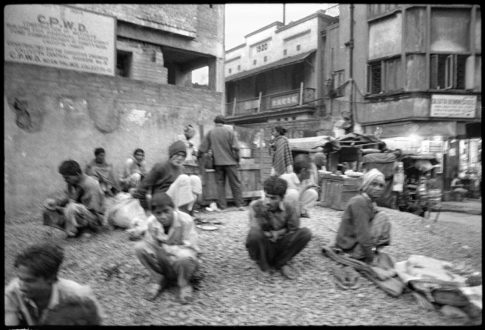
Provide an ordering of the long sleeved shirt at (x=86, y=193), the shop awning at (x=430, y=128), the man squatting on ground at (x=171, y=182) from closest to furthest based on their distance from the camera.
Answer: the man squatting on ground at (x=171, y=182), the long sleeved shirt at (x=86, y=193), the shop awning at (x=430, y=128)

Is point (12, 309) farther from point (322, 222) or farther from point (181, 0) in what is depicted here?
point (322, 222)

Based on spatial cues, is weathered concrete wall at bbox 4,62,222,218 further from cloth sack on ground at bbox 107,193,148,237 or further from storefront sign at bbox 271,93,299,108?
storefront sign at bbox 271,93,299,108

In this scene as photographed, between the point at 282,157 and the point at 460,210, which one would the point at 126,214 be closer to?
the point at 282,157

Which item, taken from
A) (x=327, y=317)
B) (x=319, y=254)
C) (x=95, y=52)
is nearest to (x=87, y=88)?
(x=95, y=52)

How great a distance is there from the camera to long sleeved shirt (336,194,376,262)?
4.35m

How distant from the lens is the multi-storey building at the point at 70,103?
21.4 ft

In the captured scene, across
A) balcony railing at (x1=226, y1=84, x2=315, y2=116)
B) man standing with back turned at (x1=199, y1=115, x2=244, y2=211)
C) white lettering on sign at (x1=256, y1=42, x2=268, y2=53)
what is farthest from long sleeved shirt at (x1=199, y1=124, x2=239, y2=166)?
white lettering on sign at (x1=256, y1=42, x2=268, y2=53)

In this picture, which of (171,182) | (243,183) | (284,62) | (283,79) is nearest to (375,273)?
(171,182)

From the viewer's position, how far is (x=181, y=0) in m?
2.70

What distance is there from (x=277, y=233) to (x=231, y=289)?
78cm

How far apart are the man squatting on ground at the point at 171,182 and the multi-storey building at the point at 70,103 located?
2.55 m

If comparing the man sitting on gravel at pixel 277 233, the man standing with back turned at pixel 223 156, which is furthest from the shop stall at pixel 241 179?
the man sitting on gravel at pixel 277 233

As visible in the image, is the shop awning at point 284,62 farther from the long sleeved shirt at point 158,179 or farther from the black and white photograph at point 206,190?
the long sleeved shirt at point 158,179

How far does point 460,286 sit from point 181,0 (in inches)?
140
